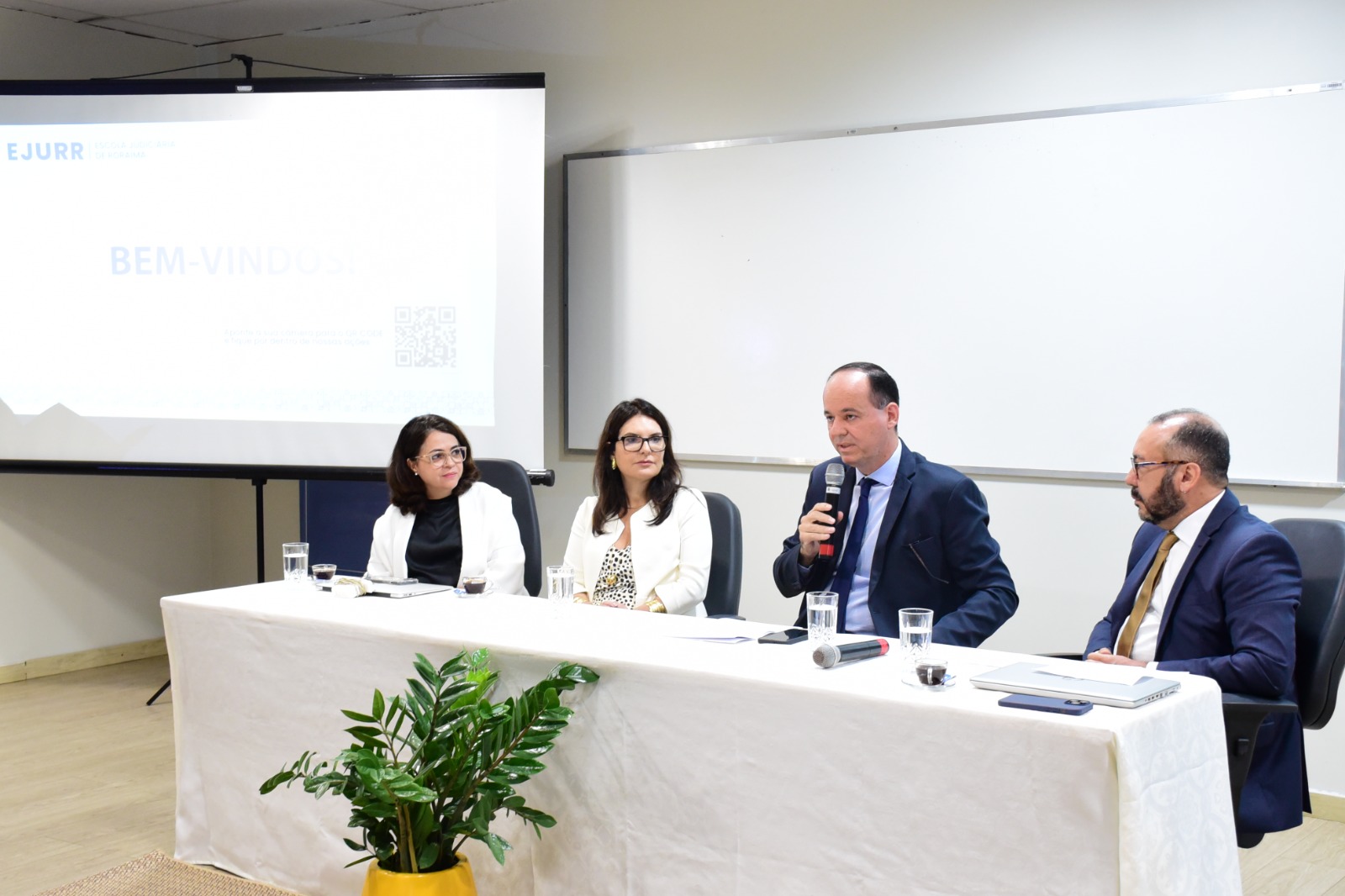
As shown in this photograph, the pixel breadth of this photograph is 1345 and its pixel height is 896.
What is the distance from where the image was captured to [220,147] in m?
4.95

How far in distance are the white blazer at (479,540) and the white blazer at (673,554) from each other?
0.24 metres

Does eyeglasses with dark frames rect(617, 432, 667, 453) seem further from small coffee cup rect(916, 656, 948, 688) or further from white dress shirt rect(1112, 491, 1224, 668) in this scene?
small coffee cup rect(916, 656, 948, 688)

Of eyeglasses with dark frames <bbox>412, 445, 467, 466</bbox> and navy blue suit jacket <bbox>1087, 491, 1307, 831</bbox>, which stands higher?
eyeglasses with dark frames <bbox>412, 445, 467, 466</bbox>

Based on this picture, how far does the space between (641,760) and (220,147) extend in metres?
3.59

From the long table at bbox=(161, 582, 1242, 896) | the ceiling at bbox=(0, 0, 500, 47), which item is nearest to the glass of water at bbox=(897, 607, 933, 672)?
the long table at bbox=(161, 582, 1242, 896)

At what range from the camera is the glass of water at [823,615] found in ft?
7.86

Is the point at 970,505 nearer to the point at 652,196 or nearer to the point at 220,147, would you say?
the point at 652,196

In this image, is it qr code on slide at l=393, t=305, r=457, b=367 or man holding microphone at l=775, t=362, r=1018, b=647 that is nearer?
man holding microphone at l=775, t=362, r=1018, b=647

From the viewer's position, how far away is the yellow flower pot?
7.81 ft

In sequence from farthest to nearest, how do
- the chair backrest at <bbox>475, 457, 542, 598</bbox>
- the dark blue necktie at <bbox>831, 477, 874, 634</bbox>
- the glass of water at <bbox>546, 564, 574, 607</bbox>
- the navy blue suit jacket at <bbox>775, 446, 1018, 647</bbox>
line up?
the chair backrest at <bbox>475, 457, 542, 598</bbox> → the dark blue necktie at <bbox>831, 477, 874, 634</bbox> → the navy blue suit jacket at <bbox>775, 446, 1018, 647</bbox> → the glass of water at <bbox>546, 564, 574, 607</bbox>

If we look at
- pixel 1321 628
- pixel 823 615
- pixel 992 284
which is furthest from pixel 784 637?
pixel 992 284

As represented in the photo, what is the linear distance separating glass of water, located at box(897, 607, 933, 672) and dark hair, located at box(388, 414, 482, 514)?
1888mm

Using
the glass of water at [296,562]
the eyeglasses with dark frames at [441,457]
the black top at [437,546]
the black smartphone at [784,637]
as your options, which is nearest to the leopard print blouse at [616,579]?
the black top at [437,546]

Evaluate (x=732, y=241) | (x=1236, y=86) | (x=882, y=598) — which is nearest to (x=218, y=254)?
(x=732, y=241)
